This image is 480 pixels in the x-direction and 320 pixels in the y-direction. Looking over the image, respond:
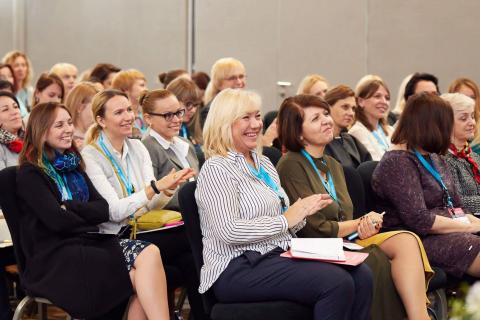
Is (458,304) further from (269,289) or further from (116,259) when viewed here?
(116,259)

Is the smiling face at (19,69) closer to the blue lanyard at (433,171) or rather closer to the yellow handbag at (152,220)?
the yellow handbag at (152,220)

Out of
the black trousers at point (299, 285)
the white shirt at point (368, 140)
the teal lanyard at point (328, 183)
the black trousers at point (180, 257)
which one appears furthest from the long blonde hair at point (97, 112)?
the white shirt at point (368, 140)

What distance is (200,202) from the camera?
3783mm

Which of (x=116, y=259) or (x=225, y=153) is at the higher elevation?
(x=225, y=153)

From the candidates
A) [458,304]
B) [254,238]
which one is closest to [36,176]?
[254,238]

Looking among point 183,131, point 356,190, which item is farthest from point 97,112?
point 183,131

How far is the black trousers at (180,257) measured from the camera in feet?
14.6

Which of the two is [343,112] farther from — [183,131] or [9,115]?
[9,115]

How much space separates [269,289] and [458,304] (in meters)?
2.04

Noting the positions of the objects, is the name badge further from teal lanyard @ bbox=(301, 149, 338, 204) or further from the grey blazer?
the grey blazer

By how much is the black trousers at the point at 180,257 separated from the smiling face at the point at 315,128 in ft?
2.74

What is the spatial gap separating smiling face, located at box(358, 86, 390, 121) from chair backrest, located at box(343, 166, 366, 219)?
2.15m

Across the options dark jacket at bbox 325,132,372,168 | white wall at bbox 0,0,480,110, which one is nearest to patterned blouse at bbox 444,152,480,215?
dark jacket at bbox 325,132,372,168

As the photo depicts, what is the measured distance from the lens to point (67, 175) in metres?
4.15
